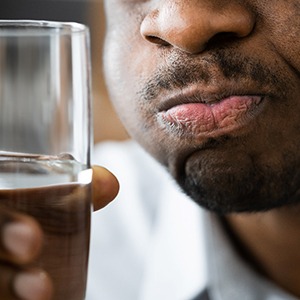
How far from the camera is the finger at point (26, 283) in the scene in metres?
0.70

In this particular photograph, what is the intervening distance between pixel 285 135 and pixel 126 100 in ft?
0.82

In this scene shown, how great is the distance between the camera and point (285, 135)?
2.89 ft

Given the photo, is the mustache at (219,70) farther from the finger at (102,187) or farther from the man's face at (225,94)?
the finger at (102,187)

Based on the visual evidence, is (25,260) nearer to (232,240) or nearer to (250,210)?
(250,210)

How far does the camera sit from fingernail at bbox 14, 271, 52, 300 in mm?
703

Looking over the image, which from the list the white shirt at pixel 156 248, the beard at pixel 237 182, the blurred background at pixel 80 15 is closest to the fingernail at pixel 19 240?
the beard at pixel 237 182

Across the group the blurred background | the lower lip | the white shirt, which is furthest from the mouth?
the blurred background

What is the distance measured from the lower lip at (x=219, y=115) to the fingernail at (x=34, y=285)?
0.89ft

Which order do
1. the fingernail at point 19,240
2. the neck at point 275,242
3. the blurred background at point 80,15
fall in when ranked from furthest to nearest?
the blurred background at point 80,15 < the neck at point 275,242 < the fingernail at point 19,240

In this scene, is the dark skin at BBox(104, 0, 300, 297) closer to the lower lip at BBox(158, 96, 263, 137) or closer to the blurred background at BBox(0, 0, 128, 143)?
the lower lip at BBox(158, 96, 263, 137)

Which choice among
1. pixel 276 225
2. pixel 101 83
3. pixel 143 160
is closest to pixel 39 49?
pixel 276 225

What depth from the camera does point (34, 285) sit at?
702 mm

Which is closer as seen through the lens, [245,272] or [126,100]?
[126,100]

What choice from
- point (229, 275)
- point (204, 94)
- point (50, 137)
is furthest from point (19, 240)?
point (229, 275)
